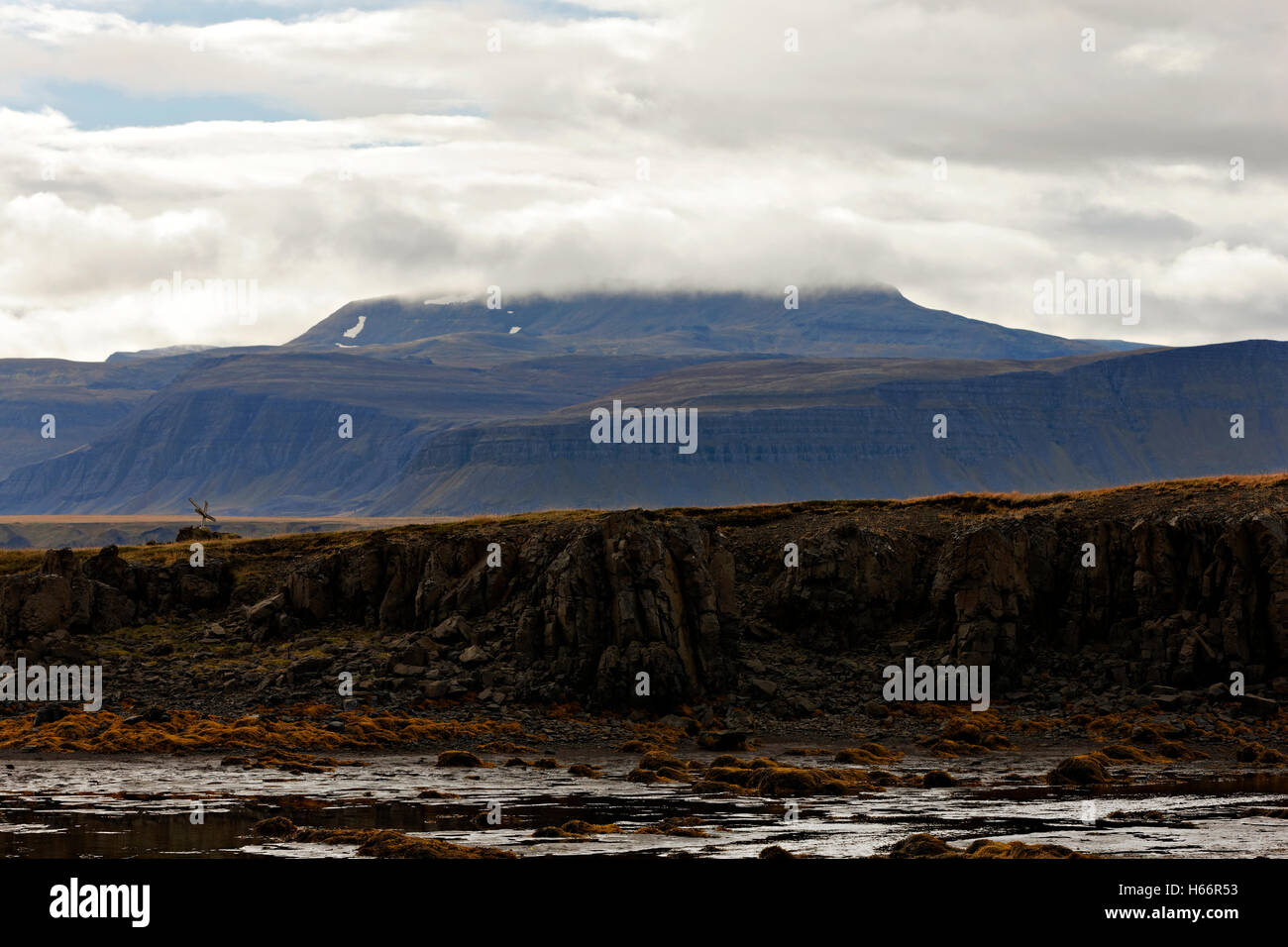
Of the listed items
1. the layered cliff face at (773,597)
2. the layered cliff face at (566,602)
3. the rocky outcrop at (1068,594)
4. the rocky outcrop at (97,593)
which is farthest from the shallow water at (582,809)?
the rocky outcrop at (97,593)

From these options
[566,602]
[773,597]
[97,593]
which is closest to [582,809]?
[566,602]

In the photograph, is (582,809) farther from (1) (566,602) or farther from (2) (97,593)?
(2) (97,593)

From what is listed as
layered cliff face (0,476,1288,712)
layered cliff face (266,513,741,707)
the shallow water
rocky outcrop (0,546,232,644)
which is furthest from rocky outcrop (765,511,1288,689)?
rocky outcrop (0,546,232,644)

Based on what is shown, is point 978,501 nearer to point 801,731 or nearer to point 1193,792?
point 801,731

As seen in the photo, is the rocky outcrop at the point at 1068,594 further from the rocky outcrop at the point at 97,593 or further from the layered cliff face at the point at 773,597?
the rocky outcrop at the point at 97,593

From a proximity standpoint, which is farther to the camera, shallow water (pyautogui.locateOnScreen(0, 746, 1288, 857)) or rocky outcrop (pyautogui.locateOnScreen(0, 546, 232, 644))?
rocky outcrop (pyautogui.locateOnScreen(0, 546, 232, 644))

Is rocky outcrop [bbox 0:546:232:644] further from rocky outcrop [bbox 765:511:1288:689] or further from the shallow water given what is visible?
rocky outcrop [bbox 765:511:1288:689]
